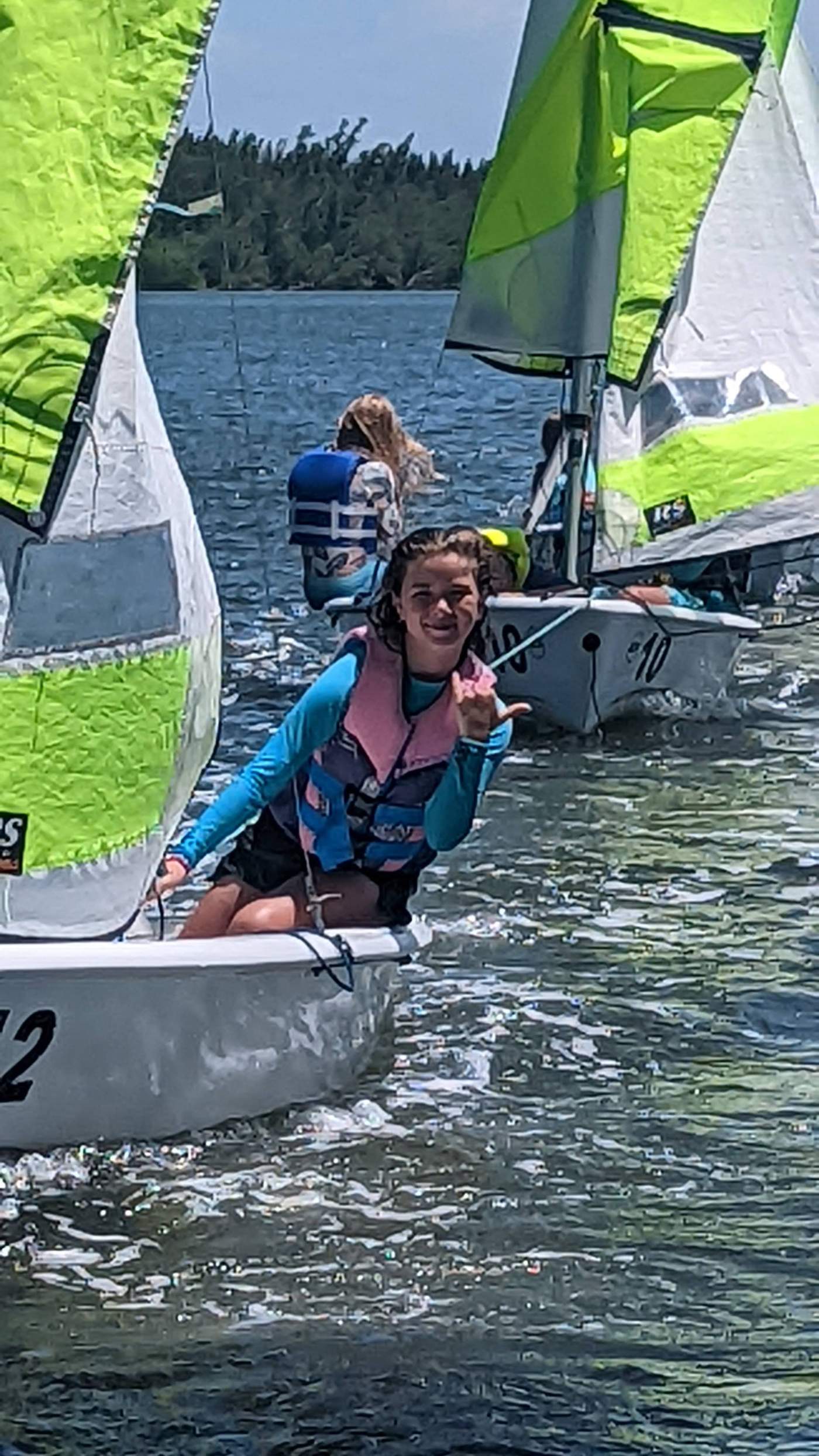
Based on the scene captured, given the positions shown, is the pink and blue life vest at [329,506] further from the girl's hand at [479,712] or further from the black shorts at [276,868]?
the girl's hand at [479,712]

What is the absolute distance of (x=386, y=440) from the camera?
1012 cm

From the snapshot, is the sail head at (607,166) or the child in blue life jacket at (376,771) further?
the sail head at (607,166)

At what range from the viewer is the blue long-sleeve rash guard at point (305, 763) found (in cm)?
541

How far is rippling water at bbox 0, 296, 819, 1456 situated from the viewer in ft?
14.3

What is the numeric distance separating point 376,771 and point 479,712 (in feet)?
1.57

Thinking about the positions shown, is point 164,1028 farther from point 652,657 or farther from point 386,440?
point 652,657

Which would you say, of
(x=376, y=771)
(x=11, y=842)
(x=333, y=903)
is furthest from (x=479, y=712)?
(x=11, y=842)

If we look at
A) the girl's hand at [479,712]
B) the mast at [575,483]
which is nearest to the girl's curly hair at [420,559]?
the girl's hand at [479,712]

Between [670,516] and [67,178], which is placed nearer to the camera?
[67,178]

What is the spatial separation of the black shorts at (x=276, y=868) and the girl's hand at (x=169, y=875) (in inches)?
14.6

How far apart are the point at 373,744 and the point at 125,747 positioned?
2.24 ft

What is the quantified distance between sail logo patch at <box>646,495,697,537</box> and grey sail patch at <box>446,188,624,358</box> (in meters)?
0.68

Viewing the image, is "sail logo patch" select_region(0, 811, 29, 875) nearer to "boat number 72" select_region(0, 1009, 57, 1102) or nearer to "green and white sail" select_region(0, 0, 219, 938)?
"green and white sail" select_region(0, 0, 219, 938)

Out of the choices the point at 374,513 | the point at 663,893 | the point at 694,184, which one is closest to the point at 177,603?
the point at 663,893
